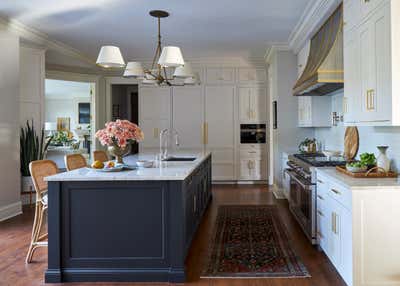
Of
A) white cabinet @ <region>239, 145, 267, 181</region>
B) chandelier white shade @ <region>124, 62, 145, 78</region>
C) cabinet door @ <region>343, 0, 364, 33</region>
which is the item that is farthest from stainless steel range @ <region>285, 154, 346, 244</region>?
white cabinet @ <region>239, 145, 267, 181</region>

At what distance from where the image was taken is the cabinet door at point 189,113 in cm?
786

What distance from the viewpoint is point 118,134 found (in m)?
3.26

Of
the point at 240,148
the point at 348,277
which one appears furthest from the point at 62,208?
the point at 240,148

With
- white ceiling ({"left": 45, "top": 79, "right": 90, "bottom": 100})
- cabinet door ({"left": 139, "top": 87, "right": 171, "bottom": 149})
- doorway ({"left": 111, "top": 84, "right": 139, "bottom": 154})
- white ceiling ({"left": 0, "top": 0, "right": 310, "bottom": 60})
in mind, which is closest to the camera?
white ceiling ({"left": 0, "top": 0, "right": 310, "bottom": 60})

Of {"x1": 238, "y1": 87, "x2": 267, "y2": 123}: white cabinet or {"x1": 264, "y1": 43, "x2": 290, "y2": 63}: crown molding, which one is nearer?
{"x1": 264, "y1": 43, "x2": 290, "y2": 63}: crown molding

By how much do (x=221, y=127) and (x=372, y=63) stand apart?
5158 millimetres

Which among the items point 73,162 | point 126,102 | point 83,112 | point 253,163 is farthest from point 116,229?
point 83,112

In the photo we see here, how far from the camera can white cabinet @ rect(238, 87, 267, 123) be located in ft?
25.6

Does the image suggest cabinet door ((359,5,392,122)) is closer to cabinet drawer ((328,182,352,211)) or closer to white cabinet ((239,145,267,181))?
cabinet drawer ((328,182,352,211))

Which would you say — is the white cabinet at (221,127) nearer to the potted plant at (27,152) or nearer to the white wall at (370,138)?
the white wall at (370,138)

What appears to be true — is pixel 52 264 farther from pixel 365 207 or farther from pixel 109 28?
pixel 109 28

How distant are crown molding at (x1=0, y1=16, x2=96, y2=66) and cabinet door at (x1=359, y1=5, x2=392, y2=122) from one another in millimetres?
4583

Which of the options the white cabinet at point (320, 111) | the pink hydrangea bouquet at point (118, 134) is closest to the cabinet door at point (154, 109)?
the white cabinet at point (320, 111)

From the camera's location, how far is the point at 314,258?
3.34m
